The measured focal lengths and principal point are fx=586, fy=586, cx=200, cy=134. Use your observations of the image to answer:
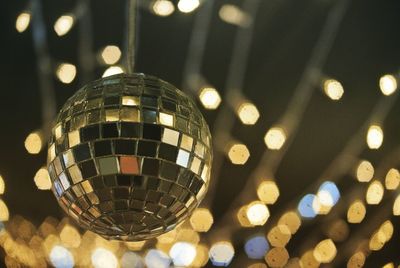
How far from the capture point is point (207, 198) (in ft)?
7.27

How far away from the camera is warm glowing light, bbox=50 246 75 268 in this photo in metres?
2.46

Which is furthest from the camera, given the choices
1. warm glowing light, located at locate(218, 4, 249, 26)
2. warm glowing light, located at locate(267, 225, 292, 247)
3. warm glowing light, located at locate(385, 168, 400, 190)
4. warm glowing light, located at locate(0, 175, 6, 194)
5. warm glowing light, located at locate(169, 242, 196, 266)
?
warm glowing light, located at locate(169, 242, 196, 266)

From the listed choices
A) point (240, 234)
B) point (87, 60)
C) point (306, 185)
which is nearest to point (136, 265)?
point (240, 234)

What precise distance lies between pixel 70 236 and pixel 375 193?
1.24 meters

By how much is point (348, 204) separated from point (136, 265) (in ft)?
3.03

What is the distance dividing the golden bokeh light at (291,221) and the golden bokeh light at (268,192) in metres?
0.10

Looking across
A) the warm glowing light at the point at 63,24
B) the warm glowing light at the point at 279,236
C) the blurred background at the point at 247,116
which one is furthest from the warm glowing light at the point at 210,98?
the warm glowing light at the point at 279,236

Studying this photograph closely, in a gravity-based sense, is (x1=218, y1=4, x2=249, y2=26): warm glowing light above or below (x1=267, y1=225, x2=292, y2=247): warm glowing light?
above

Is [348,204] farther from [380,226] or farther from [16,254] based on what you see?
[16,254]

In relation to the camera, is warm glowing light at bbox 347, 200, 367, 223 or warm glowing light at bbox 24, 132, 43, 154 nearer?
warm glowing light at bbox 24, 132, 43, 154

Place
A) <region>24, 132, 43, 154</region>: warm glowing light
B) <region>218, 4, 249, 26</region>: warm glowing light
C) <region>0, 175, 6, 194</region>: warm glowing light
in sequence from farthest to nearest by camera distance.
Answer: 1. <region>0, 175, 6, 194</region>: warm glowing light
2. <region>24, 132, 43, 154</region>: warm glowing light
3. <region>218, 4, 249, 26</region>: warm glowing light

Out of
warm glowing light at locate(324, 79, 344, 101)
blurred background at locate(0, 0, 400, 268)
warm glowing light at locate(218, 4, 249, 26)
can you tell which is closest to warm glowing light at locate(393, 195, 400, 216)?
blurred background at locate(0, 0, 400, 268)

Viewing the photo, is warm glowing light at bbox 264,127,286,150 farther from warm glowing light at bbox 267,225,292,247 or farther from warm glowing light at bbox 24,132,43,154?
warm glowing light at bbox 24,132,43,154

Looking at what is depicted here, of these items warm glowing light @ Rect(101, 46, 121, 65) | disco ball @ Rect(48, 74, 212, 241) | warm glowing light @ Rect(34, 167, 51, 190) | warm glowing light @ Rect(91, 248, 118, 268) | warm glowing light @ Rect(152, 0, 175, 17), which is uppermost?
warm glowing light @ Rect(152, 0, 175, 17)
